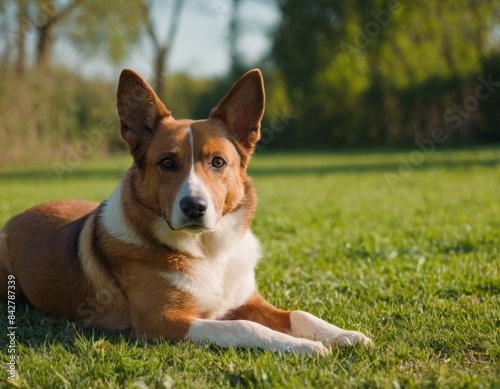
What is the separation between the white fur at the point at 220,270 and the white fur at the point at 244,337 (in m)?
0.31

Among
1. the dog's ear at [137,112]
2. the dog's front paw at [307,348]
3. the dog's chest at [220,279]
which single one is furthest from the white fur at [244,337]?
the dog's ear at [137,112]

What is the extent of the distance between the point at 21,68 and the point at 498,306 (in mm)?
19757

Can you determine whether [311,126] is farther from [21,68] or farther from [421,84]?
[21,68]

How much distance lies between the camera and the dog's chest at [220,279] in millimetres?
3684

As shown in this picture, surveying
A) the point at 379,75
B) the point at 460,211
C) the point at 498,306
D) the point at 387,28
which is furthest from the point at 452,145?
the point at 498,306

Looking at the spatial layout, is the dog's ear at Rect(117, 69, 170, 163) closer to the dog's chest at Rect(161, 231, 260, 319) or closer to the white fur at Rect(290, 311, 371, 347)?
the dog's chest at Rect(161, 231, 260, 319)

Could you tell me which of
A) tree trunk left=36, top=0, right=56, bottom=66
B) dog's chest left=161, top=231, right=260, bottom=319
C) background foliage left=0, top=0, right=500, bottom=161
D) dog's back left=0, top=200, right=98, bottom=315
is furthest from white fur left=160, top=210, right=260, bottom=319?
tree trunk left=36, top=0, right=56, bottom=66

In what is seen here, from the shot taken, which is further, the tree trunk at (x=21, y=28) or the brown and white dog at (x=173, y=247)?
the tree trunk at (x=21, y=28)

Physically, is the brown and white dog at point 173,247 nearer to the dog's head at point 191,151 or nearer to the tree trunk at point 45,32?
the dog's head at point 191,151

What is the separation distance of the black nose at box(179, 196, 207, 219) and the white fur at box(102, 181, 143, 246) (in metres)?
0.48

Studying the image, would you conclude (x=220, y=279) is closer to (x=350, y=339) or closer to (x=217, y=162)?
(x=217, y=162)

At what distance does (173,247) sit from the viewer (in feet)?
12.5

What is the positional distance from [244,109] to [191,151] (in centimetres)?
63

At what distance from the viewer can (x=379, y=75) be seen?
25984 mm
